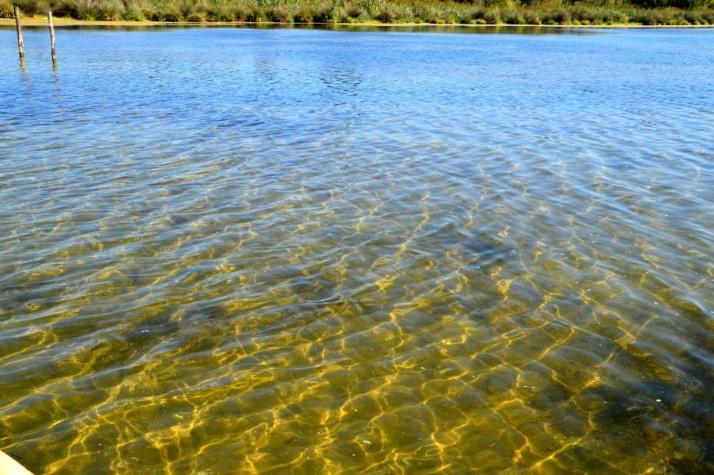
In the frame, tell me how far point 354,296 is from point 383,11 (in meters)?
67.1

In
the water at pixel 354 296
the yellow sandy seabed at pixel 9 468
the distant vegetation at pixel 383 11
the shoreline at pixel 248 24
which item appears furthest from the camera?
the distant vegetation at pixel 383 11

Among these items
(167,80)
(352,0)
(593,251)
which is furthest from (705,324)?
(352,0)

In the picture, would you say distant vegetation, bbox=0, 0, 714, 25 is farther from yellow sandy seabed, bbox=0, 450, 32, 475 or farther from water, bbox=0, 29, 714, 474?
yellow sandy seabed, bbox=0, 450, 32, 475

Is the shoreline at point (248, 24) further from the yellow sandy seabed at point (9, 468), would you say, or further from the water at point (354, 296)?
the yellow sandy seabed at point (9, 468)

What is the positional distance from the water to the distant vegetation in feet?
159

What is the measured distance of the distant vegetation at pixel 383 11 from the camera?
60.9 metres

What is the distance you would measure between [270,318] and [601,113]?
1677 cm

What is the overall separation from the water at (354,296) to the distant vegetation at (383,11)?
48461mm

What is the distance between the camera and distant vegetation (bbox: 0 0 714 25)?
60906 mm

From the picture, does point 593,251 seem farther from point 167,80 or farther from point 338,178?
point 167,80

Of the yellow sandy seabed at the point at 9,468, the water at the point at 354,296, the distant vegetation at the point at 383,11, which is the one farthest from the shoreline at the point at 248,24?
the yellow sandy seabed at the point at 9,468

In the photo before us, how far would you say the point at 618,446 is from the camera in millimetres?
5379

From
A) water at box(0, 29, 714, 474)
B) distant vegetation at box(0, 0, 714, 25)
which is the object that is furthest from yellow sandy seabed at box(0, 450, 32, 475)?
distant vegetation at box(0, 0, 714, 25)

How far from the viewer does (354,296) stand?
7.84 meters
